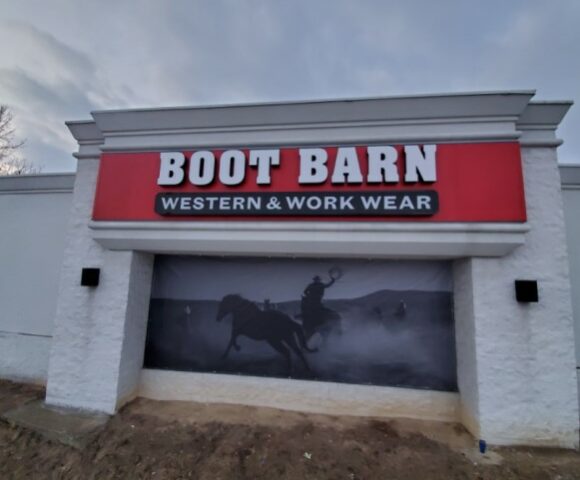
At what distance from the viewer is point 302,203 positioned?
5012mm

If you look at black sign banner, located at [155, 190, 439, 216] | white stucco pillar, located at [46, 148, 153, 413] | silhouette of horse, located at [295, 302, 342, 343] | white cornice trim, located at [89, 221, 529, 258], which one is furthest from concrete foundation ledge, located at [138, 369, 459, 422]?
black sign banner, located at [155, 190, 439, 216]

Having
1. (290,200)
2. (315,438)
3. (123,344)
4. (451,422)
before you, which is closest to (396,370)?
(451,422)

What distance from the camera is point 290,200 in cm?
506

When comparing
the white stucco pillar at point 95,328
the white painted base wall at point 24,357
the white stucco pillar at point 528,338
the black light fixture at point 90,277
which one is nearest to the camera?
the white stucco pillar at point 528,338

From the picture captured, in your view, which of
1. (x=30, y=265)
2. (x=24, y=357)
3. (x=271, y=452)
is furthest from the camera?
(x=30, y=265)

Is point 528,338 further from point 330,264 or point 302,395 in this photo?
point 302,395

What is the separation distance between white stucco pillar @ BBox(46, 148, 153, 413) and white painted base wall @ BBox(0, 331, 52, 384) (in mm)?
1465

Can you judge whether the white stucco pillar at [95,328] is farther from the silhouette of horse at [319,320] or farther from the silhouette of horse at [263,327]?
the silhouette of horse at [319,320]

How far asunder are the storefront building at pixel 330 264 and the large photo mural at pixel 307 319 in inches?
1.0

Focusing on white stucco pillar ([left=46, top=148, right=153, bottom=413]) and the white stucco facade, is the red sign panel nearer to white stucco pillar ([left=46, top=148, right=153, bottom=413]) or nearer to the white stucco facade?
white stucco pillar ([left=46, top=148, right=153, bottom=413])

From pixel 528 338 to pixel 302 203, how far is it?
13.0 ft


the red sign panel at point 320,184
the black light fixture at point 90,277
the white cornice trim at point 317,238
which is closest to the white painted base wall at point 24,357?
the black light fixture at point 90,277

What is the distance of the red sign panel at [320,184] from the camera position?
470 centimetres

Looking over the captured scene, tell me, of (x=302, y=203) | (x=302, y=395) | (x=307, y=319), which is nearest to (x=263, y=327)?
(x=307, y=319)
